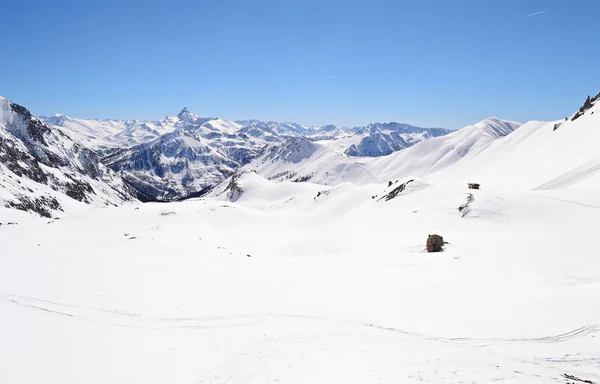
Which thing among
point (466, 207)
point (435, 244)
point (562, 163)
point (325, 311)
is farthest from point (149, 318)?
point (562, 163)

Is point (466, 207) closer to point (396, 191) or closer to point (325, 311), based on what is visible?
point (396, 191)

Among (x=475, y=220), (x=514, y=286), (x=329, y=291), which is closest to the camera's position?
(x=514, y=286)

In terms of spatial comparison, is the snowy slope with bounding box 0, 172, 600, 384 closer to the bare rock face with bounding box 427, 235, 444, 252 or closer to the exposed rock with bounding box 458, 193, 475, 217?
the bare rock face with bounding box 427, 235, 444, 252

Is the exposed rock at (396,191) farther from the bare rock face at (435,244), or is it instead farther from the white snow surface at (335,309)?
the bare rock face at (435,244)

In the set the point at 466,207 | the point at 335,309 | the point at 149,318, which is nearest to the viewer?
the point at 149,318

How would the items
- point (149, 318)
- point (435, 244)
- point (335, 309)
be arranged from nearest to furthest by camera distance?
point (149, 318), point (335, 309), point (435, 244)

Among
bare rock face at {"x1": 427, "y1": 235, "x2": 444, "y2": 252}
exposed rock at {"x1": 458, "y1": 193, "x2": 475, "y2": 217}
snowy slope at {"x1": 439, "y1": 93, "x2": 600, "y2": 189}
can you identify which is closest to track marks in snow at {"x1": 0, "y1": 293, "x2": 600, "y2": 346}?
bare rock face at {"x1": 427, "y1": 235, "x2": 444, "y2": 252}

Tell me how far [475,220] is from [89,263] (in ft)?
144

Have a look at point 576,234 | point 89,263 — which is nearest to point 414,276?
point 576,234

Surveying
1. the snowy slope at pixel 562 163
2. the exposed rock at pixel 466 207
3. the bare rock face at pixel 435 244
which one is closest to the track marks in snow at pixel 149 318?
the bare rock face at pixel 435 244

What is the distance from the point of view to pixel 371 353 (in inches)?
601

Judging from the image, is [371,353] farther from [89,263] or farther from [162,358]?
[89,263]

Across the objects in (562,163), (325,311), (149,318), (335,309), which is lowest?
(149,318)

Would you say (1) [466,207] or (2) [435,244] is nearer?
(2) [435,244]
